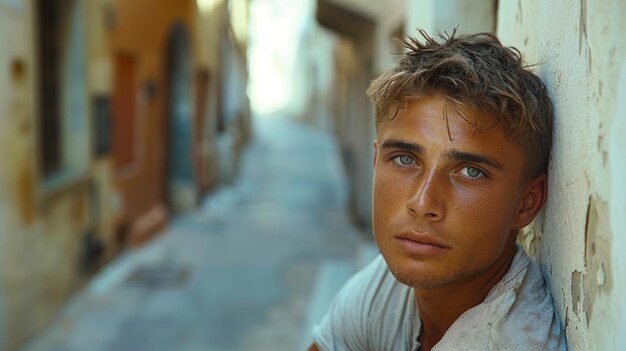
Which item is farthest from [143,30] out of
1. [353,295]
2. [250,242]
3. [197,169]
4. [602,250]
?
[602,250]

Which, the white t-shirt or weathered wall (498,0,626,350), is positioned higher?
weathered wall (498,0,626,350)

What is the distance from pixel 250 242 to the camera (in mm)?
9477

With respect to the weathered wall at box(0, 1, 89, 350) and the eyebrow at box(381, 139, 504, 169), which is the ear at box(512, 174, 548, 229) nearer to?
the eyebrow at box(381, 139, 504, 169)

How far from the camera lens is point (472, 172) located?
149 cm

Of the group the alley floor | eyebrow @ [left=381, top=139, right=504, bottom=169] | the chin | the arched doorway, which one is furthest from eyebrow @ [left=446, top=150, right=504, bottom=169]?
the arched doorway

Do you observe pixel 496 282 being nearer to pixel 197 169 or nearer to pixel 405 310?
pixel 405 310

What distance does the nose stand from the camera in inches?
58.1

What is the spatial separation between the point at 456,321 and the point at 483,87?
18.7 inches

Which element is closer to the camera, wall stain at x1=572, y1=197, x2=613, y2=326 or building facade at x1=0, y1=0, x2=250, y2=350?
wall stain at x1=572, y1=197, x2=613, y2=326

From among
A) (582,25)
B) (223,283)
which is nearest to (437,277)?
(582,25)

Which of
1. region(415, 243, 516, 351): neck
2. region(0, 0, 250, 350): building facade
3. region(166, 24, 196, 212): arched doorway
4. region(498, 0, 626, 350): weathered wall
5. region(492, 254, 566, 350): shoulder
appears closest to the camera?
region(498, 0, 626, 350): weathered wall

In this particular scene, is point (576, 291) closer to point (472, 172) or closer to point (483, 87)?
point (472, 172)

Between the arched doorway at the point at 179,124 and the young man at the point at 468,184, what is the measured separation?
10178 millimetres

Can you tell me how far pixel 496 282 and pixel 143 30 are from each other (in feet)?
26.7
